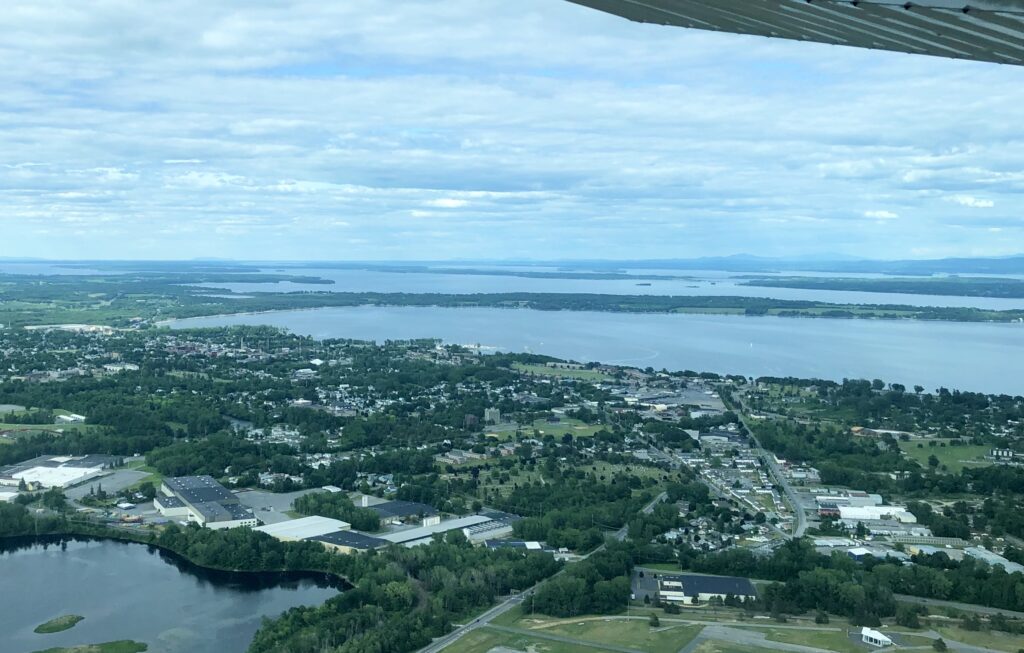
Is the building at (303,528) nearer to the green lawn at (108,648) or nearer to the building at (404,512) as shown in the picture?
the building at (404,512)

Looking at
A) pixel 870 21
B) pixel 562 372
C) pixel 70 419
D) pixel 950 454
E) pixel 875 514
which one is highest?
pixel 870 21

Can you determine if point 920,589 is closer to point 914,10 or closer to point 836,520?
point 836,520

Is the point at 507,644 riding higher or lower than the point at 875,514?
lower

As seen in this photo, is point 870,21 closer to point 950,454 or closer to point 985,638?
point 985,638

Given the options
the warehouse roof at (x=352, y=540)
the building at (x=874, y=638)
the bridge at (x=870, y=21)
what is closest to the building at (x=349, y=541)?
the warehouse roof at (x=352, y=540)

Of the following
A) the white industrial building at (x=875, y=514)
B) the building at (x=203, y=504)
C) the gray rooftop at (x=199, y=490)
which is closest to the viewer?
the building at (x=203, y=504)

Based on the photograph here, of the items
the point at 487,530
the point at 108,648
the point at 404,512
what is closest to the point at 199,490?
the point at 404,512
